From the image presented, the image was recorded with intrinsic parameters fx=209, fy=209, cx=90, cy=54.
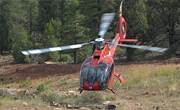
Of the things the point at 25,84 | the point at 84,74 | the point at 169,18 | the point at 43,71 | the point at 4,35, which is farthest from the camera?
A: the point at 4,35

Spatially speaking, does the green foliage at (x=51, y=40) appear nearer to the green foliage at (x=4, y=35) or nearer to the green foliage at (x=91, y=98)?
the green foliage at (x=4, y=35)

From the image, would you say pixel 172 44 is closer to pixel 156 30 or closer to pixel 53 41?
pixel 156 30

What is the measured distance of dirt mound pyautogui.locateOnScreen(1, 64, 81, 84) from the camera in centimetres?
2017

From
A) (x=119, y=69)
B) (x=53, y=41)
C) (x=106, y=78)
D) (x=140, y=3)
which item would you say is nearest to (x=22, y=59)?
(x=53, y=41)

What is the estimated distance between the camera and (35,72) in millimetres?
21203

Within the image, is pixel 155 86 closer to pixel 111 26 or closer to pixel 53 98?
pixel 53 98

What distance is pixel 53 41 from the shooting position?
85.1 feet

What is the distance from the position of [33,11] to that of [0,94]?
29.8m

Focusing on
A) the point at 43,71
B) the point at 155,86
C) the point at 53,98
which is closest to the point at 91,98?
the point at 53,98

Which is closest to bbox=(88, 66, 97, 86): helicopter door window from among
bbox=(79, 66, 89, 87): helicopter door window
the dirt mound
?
bbox=(79, 66, 89, 87): helicopter door window

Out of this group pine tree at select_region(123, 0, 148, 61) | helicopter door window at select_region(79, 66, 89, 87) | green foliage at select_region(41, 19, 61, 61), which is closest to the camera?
helicopter door window at select_region(79, 66, 89, 87)

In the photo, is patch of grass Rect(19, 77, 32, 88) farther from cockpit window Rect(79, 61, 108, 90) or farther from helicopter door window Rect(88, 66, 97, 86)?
helicopter door window Rect(88, 66, 97, 86)

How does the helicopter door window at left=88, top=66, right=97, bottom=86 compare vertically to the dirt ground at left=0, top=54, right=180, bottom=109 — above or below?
above

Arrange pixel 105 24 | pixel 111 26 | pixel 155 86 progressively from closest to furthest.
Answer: pixel 105 24 < pixel 155 86 < pixel 111 26
